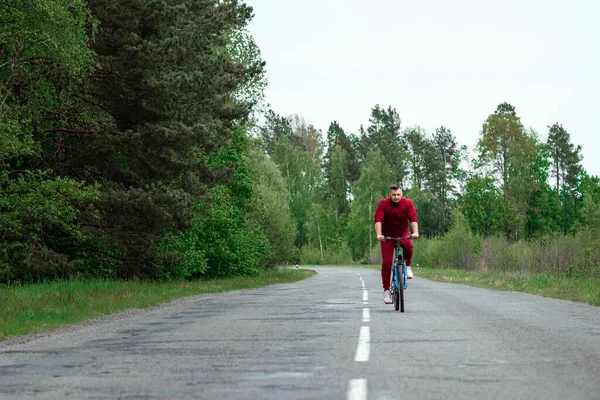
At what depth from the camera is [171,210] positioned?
2536cm

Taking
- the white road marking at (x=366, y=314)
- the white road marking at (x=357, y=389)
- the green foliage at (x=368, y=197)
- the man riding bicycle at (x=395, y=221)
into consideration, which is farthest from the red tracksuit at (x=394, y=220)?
the green foliage at (x=368, y=197)

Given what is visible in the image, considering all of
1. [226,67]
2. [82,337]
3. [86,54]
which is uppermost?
[226,67]

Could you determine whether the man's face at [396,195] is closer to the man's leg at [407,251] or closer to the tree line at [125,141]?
the man's leg at [407,251]

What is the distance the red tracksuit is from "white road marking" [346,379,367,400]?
25.5ft

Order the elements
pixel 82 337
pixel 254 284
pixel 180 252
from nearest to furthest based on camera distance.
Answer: pixel 82 337 → pixel 180 252 → pixel 254 284

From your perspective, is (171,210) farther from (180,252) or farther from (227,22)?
(227,22)

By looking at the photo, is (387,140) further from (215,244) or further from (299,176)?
(215,244)

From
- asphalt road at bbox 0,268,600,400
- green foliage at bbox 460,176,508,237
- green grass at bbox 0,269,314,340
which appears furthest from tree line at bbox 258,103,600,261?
asphalt road at bbox 0,268,600,400

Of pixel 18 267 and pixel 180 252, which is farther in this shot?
pixel 180 252

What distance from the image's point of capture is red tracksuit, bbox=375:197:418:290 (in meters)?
14.7

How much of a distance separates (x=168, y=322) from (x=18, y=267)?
403 inches

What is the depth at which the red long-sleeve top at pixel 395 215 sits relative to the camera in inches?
578

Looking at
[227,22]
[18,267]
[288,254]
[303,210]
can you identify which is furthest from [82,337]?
[303,210]

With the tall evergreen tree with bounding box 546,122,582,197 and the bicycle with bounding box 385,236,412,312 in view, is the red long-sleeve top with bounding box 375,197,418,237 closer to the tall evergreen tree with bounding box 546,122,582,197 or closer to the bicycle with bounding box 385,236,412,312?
the bicycle with bounding box 385,236,412,312
